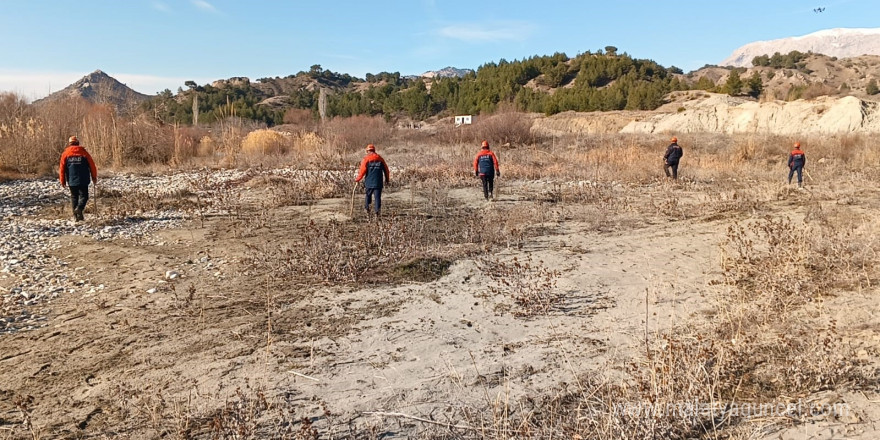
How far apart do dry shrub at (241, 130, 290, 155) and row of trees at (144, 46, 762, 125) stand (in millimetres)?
27102

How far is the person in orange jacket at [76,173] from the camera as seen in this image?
9688 millimetres

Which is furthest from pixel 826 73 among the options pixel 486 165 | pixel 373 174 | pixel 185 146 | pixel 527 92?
pixel 373 174

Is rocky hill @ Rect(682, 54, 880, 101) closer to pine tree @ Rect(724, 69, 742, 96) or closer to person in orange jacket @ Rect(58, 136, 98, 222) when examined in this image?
pine tree @ Rect(724, 69, 742, 96)

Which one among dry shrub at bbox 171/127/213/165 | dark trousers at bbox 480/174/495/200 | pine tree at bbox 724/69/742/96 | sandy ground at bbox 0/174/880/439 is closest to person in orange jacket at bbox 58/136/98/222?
sandy ground at bbox 0/174/880/439

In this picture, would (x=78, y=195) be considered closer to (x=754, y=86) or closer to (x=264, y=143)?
(x=264, y=143)

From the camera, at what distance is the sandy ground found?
3672 millimetres

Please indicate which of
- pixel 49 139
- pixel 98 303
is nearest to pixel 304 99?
pixel 49 139

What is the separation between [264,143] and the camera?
2259cm

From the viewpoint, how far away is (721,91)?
151 feet

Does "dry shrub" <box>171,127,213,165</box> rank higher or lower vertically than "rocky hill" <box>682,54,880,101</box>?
lower

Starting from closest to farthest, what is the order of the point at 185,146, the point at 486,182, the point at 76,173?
1. the point at 76,173
2. the point at 486,182
3. the point at 185,146

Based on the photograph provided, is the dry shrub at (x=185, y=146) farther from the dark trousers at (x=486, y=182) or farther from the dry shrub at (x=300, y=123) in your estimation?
the dark trousers at (x=486, y=182)

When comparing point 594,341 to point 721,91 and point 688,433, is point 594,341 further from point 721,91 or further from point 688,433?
point 721,91

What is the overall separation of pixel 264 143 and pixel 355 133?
19.7 feet
